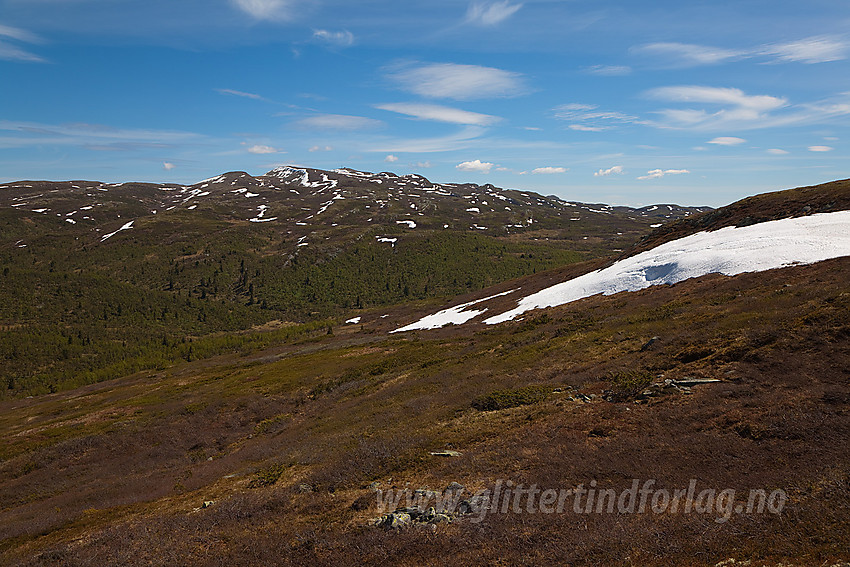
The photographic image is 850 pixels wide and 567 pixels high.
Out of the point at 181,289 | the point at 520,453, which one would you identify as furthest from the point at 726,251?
the point at 181,289

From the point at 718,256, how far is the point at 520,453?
41.5 meters

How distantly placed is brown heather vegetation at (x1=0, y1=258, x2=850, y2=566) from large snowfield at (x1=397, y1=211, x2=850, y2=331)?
550 cm

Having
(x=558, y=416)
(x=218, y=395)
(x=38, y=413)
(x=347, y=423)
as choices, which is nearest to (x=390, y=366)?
(x=347, y=423)

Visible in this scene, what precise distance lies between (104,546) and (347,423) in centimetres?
1348

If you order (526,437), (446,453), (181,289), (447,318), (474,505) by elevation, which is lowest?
(447,318)

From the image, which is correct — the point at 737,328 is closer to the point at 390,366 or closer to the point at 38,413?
the point at 390,366

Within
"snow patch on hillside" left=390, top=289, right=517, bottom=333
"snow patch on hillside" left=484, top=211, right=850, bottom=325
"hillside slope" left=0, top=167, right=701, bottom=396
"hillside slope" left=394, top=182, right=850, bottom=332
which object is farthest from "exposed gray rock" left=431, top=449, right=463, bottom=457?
"hillside slope" left=0, top=167, right=701, bottom=396

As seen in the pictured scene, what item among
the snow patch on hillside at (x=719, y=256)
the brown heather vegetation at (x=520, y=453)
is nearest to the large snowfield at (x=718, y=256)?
the snow patch on hillside at (x=719, y=256)

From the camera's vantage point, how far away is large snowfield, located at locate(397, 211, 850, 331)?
36.8 meters

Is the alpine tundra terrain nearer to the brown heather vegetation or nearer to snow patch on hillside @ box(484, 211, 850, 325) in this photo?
the brown heather vegetation

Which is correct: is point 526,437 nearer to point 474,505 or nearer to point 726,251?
point 474,505

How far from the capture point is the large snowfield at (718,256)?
36.8 m

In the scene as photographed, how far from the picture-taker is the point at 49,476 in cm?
2902

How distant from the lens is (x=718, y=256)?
43188 millimetres
